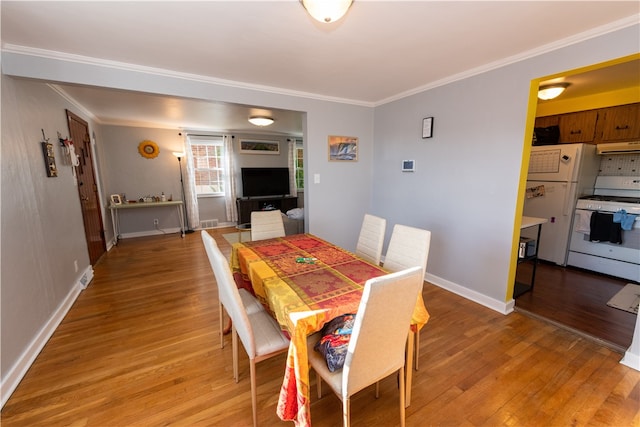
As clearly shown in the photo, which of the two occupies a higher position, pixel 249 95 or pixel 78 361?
pixel 249 95

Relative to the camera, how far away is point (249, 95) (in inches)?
109

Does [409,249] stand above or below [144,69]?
below

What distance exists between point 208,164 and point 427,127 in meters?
4.89

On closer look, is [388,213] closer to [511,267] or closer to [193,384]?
[511,267]

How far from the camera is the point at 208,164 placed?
601 cm

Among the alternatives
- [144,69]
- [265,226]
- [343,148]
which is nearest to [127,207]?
[144,69]

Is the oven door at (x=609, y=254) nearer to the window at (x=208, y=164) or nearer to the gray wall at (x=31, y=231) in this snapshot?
the gray wall at (x=31, y=231)

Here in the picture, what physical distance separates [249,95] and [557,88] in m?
3.26

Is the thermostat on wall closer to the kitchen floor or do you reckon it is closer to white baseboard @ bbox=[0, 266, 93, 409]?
the kitchen floor

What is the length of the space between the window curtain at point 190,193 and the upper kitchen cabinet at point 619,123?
683 cm

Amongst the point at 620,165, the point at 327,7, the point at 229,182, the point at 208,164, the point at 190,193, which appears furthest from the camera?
the point at 229,182

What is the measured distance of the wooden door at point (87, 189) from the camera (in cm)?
339

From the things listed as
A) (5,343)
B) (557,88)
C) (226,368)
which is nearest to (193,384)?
(226,368)

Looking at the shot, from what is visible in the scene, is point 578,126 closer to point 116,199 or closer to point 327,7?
point 327,7
